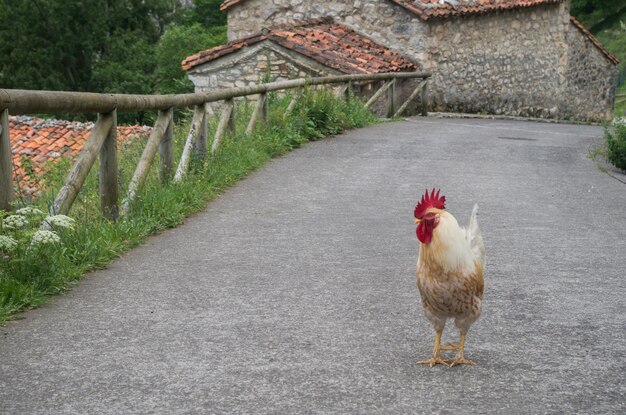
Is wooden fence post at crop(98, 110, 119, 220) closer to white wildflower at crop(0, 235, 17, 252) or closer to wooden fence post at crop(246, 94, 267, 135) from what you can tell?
white wildflower at crop(0, 235, 17, 252)

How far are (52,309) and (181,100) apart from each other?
4097mm

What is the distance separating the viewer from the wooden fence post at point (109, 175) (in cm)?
735

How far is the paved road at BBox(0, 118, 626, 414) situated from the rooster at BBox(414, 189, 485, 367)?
36 cm

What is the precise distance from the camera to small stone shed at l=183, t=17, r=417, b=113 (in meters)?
21.5

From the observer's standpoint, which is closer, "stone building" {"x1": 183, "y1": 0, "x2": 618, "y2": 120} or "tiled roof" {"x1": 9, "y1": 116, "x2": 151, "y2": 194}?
"stone building" {"x1": 183, "y1": 0, "x2": 618, "y2": 120}

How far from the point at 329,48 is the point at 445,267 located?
18.8 m

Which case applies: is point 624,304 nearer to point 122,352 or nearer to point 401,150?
point 122,352

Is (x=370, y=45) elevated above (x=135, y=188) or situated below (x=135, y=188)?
above

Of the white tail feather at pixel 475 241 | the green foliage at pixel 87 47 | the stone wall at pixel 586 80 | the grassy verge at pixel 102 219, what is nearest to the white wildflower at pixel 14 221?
the grassy verge at pixel 102 219

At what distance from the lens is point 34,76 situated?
152ft

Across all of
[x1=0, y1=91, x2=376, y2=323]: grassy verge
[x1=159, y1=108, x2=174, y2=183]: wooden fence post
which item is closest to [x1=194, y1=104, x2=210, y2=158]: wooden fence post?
[x1=0, y1=91, x2=376, y2=323]: grassy verge

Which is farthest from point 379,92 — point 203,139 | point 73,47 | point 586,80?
point 73,47

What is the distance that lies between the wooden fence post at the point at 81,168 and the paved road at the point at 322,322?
23.3 inches

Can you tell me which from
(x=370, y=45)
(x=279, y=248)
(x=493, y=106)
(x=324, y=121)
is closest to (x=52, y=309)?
(x=279, y=248)
